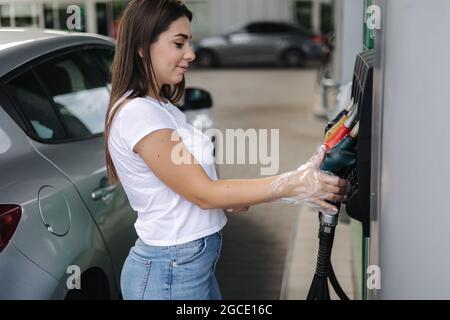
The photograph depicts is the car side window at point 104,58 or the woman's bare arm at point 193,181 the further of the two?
the car side window at point 104,58

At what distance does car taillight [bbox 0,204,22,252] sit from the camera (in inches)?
90.7

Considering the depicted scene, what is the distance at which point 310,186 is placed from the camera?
1.95 metres

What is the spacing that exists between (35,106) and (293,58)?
55.4ft

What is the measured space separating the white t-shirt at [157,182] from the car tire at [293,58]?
1766cm

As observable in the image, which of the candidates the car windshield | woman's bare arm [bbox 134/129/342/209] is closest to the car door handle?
the car windshield

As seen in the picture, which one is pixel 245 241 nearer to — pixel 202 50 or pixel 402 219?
pixel 402 219

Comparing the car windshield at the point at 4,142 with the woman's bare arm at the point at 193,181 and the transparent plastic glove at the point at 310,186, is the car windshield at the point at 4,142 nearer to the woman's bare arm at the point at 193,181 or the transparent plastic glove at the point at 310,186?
the woman's bare arm at the point at 193,181

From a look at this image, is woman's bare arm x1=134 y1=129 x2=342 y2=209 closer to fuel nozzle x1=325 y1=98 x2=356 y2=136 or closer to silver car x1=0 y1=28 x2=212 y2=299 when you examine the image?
fuel nozzle x1=325 y1=98 x2=356 y2=136

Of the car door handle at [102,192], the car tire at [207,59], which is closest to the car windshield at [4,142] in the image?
the car door handle at [102,192]

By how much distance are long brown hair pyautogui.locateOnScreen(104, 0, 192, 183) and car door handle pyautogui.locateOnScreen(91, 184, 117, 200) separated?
92cm

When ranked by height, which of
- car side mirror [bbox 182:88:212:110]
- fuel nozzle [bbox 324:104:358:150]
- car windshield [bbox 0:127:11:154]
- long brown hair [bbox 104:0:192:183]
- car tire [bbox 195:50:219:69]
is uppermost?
long brown hair [bbox 104:0:192:183]

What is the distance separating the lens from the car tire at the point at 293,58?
1945 centimetres

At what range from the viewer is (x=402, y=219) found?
191 centimetres
